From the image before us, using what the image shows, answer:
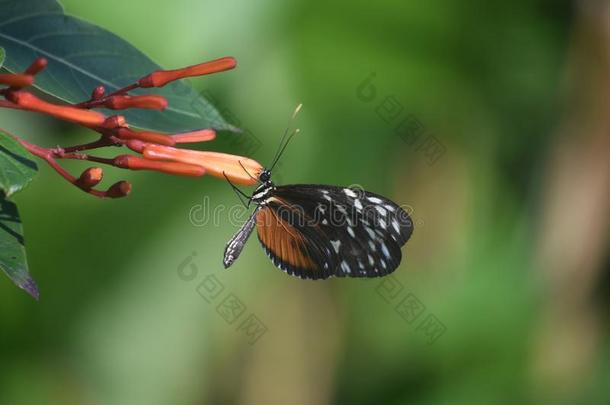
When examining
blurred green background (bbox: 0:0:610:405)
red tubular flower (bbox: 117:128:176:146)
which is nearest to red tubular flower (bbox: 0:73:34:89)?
red tubular flower (bbox: 117:128:176:146)

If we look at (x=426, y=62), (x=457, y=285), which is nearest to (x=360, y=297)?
(x=457, y=285)

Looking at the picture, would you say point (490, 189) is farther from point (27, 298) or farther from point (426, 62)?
point (27, 298)

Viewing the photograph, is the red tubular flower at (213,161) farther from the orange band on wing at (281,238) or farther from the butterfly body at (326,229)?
the orange band on wing at (281,238)

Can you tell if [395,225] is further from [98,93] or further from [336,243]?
[98,93]

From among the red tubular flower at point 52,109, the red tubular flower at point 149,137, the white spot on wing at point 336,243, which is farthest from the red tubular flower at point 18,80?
the white spot on wing at point 336,243

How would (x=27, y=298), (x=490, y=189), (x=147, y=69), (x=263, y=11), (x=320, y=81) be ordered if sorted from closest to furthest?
(x=147, y=69) → (x=27, y=298) → (x=263, y=11) → (x=320, y=81) → (x=490, y=189)

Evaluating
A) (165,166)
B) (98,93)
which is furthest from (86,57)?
(165,166)

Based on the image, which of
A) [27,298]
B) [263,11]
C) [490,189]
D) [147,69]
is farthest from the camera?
[490,189]
